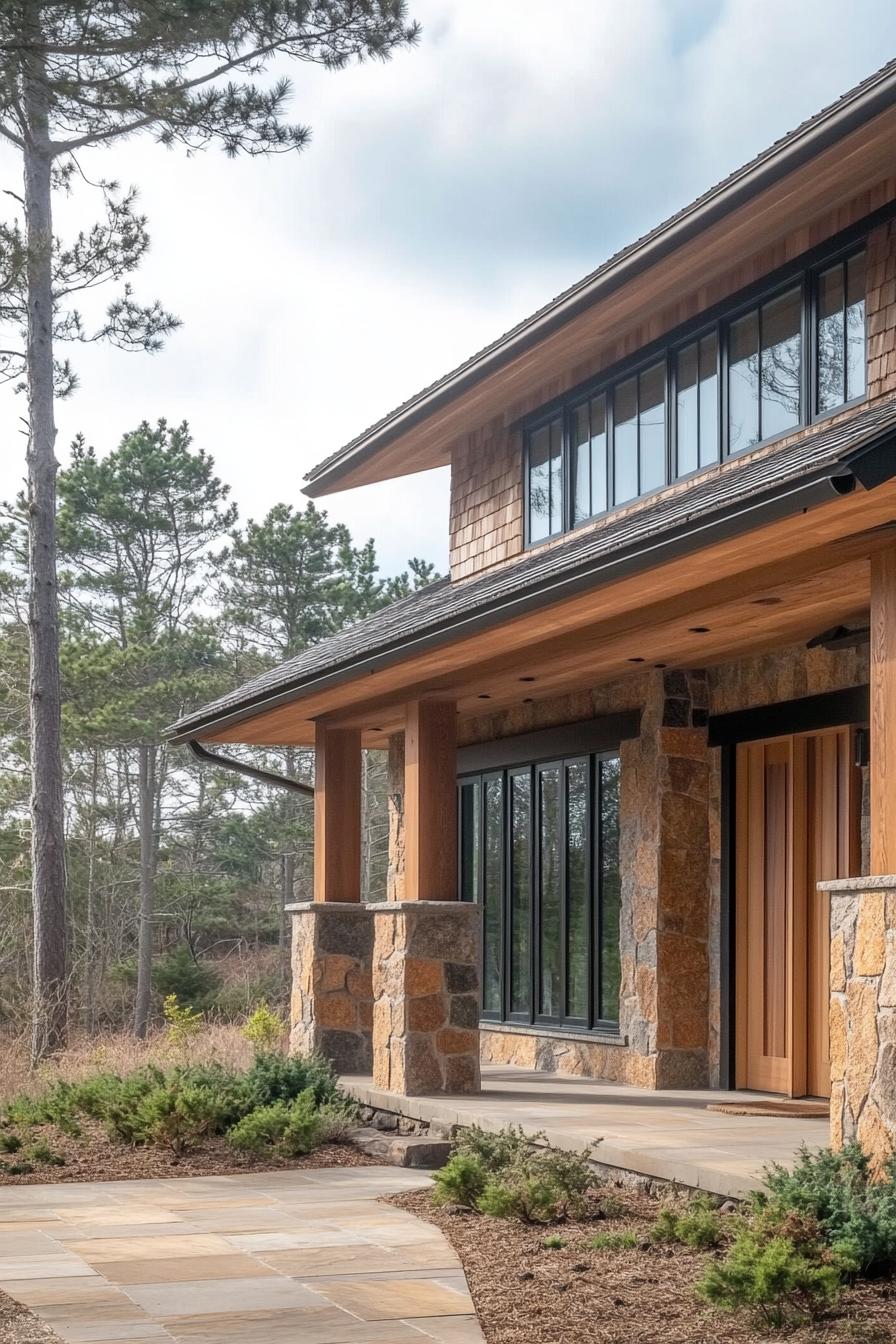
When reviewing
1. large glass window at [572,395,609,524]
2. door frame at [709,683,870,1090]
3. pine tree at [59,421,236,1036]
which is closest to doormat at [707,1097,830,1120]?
door frame at [709,683,870,1090]

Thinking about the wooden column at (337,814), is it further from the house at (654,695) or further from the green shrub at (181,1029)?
the green shrub at (181,1029)

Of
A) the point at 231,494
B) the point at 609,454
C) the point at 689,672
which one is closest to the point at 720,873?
the point at 689,672

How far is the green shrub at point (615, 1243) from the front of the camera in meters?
6.64

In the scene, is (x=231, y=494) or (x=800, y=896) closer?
(x=800, y=896)

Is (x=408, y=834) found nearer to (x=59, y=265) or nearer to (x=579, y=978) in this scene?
(x=579, y=978)

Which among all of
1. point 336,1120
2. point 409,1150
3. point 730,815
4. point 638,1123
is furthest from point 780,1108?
point 336,1120

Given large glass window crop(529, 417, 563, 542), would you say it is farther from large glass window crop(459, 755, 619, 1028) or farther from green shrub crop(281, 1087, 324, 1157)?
green shrub crop(281, 1087, 324, 1157)

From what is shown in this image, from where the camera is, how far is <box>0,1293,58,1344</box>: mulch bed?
524 cm

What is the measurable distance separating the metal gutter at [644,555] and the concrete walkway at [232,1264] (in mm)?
3127

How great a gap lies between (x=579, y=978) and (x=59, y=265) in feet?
37.6

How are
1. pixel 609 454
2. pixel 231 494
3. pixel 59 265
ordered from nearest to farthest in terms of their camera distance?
pixel 609 454 → pixel 59 265 → pixel 231 494

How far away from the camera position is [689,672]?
37.5 ft

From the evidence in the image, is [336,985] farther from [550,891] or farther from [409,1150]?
[409,1150]

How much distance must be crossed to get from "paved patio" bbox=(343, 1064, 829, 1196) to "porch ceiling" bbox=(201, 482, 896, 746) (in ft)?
9.01
